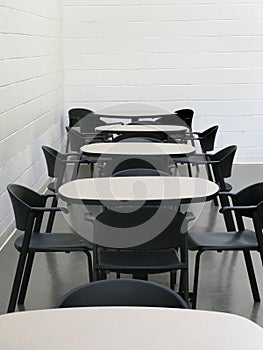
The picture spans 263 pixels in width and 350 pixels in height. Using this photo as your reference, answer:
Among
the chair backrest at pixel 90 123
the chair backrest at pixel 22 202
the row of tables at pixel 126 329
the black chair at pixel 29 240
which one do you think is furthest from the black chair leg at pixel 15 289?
the chair backrest at pixel 90 123

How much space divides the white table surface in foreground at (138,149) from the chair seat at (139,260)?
4.44 ft

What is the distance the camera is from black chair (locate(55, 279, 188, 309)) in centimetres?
183

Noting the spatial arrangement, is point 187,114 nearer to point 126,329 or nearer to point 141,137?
point 141,137

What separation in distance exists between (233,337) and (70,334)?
0.45 m

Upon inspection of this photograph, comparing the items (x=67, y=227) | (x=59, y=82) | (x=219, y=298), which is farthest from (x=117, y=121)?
(x=219, y=298)

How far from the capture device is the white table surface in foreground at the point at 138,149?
4.43m

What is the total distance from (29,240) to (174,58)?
508cm

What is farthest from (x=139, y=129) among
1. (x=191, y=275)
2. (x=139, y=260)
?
(x=139, y=260)

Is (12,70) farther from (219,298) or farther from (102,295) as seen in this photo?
(102,295)

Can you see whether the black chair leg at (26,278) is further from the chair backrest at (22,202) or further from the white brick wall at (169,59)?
the white brick wall at (169,59)

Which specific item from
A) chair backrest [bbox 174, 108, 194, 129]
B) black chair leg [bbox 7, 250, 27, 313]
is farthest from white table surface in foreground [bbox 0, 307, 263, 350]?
chair backrest [bbox 174, 108, 194, 129]

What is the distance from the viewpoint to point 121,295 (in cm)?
186

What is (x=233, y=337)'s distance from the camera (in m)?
1.54

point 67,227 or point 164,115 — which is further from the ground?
point 164,115
